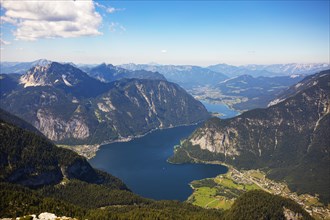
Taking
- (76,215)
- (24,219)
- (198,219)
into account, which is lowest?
(198,219)

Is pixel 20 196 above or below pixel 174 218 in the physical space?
above

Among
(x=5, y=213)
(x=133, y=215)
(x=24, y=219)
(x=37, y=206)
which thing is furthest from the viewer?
(x=133, y=215)

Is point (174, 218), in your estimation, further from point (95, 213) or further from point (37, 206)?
point (37, 206)

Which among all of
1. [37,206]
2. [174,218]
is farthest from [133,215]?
[37,206]

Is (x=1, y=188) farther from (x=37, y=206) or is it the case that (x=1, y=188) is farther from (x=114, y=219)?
(x=114, y=219)

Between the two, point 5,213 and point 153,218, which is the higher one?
point 5,213

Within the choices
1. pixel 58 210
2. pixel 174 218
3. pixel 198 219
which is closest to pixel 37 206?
pixel 58 210

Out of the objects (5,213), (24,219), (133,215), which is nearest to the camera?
(24,219)

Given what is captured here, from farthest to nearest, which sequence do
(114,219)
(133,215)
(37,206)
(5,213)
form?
1. (133,215)
2. (114,219)
3. (37,206)
4. (5,213)

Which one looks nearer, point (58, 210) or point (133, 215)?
point (58, 210)
